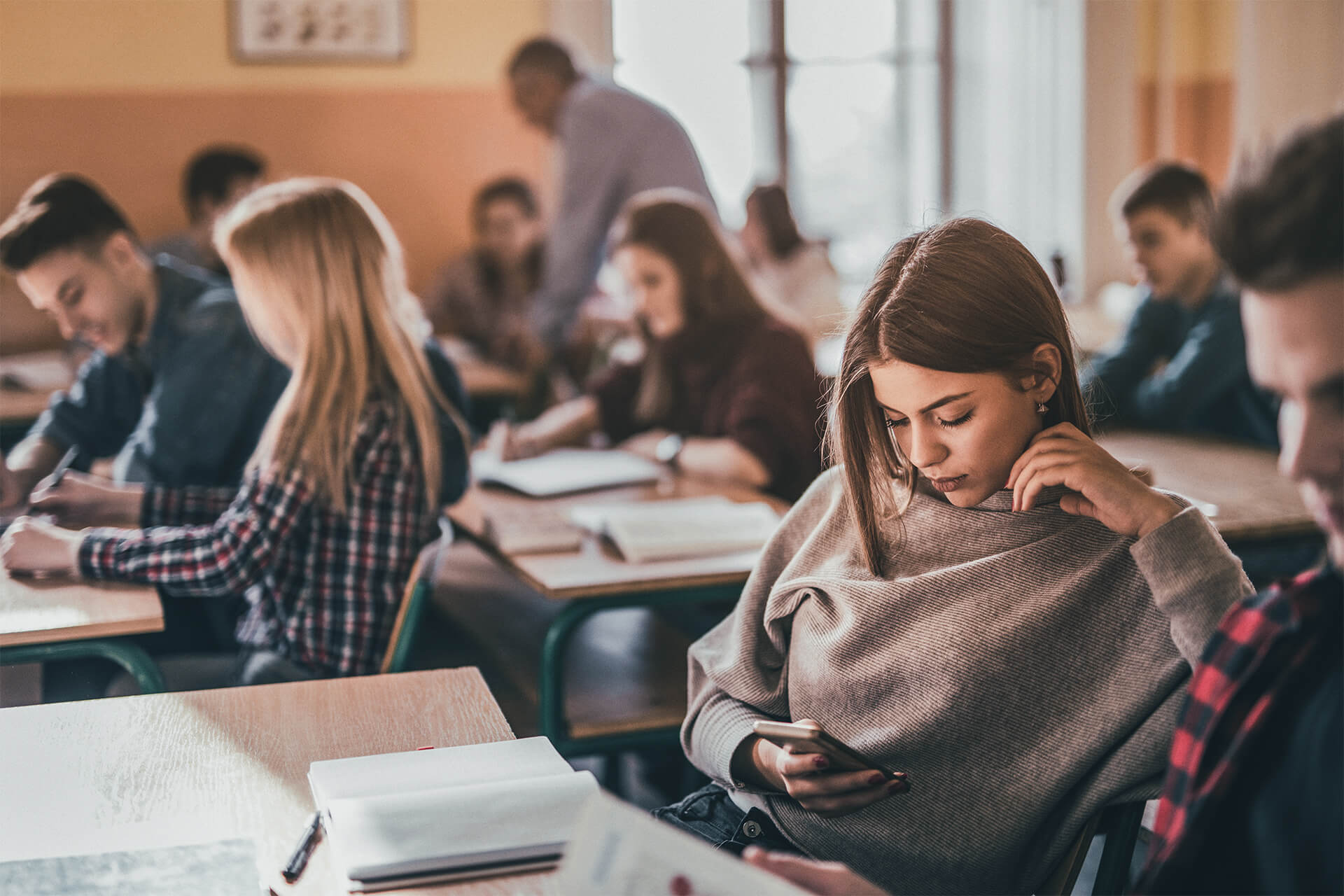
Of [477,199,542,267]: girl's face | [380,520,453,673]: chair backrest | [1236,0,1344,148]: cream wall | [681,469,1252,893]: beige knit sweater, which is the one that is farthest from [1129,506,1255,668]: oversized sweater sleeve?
[1236,0,1344,148]: cream wall

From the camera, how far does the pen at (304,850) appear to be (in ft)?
3.25

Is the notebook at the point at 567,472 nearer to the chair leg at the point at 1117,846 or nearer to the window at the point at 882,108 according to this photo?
the chair leg at the point at 1117,846

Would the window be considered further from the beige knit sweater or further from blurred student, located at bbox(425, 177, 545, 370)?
the beige knit sweater

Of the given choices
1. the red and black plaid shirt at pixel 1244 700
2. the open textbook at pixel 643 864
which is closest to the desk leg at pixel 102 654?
the open textbook at pixel 643 864

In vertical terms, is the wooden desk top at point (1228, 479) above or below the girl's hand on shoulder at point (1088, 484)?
below

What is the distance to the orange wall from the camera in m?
5.11

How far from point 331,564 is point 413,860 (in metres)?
1.01

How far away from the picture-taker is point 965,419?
48.8 inches

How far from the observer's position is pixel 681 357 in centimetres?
292

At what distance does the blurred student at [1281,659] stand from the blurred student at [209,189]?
4.71m

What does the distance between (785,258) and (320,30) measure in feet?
7.20

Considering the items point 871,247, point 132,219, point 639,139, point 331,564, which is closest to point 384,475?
point 331,564

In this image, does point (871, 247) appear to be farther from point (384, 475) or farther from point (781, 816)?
point (781, 816)

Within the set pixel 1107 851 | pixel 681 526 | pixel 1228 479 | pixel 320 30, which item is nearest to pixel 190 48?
pixel 320 30
